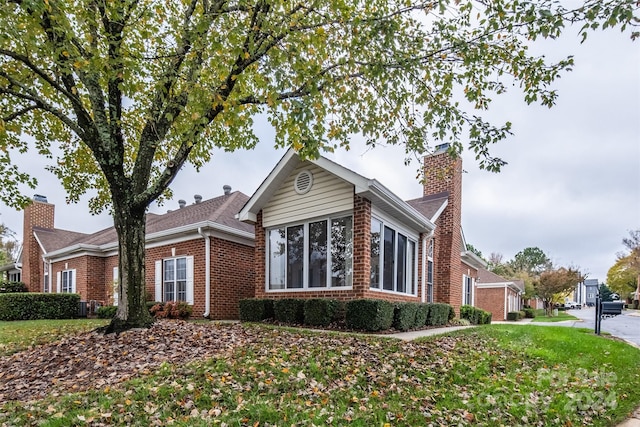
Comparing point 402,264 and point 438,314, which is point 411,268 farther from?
point 438,314

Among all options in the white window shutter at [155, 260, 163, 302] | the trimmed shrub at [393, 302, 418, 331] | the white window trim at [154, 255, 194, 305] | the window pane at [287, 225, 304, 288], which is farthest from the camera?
the white window shutter at [155, 260, 163, 302]

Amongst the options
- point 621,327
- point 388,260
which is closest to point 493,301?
point 621,327

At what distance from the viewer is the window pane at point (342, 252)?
9.38 m

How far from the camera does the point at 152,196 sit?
740 centimetres

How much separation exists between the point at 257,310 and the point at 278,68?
6.77m

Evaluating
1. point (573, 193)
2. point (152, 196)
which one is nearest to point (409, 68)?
point (152, 196)

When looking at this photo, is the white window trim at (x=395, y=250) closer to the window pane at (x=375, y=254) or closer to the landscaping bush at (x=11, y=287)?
the window pane at (x=375, y=254)

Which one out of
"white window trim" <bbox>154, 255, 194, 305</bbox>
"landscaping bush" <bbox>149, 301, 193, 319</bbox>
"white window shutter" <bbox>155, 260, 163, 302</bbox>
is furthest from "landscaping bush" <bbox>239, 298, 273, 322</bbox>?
"white window shutter" <bbox>155, 260, 163, 302</bbox>

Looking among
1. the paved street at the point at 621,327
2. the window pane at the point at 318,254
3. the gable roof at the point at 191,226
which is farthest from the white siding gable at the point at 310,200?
the paved street at the point at 621,327

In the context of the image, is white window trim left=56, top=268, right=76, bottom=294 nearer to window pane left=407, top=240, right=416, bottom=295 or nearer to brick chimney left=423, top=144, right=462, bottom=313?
window pane left=407, top=240, right=416, bottom=295

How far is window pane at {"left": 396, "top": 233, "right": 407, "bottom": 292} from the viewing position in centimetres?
1093

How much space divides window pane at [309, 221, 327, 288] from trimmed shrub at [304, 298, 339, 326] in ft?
2.88

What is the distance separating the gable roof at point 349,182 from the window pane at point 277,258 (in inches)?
36.5

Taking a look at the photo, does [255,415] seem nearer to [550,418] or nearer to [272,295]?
[550,418]
